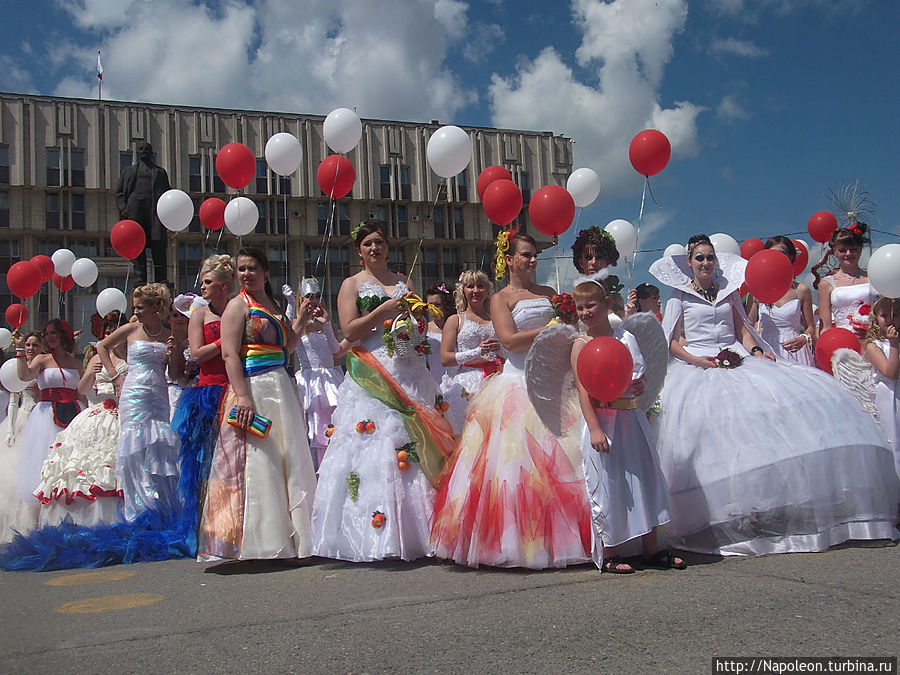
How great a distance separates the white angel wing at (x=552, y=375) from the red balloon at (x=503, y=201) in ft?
10.1

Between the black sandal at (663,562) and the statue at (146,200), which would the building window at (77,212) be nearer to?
the statue at (146,200)

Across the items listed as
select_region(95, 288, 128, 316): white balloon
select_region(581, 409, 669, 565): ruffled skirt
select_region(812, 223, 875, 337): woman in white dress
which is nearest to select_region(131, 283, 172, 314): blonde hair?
select_region(581, 409, 669, 565): ruffled skirt

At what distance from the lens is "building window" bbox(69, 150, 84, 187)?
127 ft

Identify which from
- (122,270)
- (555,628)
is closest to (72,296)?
(122,270)

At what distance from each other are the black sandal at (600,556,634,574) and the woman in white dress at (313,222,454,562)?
1115 mm

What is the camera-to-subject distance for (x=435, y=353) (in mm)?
7551

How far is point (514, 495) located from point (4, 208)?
41.5 meters

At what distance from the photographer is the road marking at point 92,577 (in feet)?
15.2

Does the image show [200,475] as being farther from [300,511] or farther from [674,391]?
[674,391]

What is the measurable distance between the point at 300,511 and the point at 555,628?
2242 mm

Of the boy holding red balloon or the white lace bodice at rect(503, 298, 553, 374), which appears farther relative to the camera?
the white lace bodice at rect(503, 298, 553, 374)

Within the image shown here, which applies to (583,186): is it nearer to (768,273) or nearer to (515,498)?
(768,273)

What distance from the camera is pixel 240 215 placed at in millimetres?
8766

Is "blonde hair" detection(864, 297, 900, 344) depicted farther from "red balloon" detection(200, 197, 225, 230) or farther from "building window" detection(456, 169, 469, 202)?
"building window" detection(456, 169, 469, 202)
